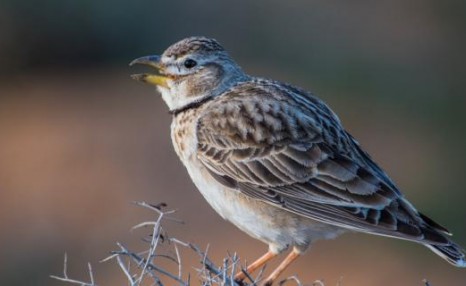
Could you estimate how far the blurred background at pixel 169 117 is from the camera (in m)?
15.2

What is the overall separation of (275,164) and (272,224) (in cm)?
42

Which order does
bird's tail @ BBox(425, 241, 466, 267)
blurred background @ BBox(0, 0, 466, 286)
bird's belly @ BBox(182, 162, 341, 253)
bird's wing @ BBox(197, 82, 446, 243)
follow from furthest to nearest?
blurred background @ BBox(0, 0, 466, 286) → bird's belly @ BBox(182, 162, 341, 253) → bird's wing @ BBox(197, 82, 446, 243) → bird's tail @ BBox(425, 241, 466, 267)

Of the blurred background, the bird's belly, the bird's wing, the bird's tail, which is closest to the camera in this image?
the bird's tail

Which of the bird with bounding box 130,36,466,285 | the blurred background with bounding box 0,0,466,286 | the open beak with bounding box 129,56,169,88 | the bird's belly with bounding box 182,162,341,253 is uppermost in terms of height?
the blurred background with bounding box 0,0,466,286

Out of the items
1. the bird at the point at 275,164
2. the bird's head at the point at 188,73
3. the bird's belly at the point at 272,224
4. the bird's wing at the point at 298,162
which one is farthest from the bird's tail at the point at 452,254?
the bird's head at the point at 188,73

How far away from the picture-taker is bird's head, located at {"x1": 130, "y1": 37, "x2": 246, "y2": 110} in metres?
8.98

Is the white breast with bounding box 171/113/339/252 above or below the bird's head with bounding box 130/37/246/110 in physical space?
below

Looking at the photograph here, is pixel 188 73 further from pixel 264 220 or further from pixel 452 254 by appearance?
pixel 452 254

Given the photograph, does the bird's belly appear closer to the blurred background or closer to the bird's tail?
the bird's tail

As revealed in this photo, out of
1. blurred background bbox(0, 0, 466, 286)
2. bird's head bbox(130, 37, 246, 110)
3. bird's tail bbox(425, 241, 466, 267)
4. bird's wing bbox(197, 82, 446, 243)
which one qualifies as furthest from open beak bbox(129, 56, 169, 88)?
blurred background bbox(0, 0, 466, 286)

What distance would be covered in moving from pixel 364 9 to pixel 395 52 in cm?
339

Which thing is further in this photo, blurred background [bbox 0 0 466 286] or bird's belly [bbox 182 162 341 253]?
blurred background [bbox 0 0 466 286]

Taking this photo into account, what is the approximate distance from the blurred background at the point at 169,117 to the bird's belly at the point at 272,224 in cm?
441

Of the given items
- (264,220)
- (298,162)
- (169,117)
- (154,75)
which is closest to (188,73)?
(154,75)
